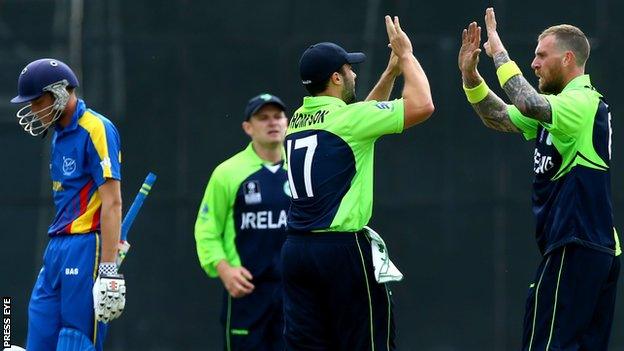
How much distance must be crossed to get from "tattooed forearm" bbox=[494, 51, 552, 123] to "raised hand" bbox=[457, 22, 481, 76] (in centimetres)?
39

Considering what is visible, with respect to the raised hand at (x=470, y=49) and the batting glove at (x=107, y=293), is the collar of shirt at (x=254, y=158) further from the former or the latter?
the raised hand at (x=470, y=49)

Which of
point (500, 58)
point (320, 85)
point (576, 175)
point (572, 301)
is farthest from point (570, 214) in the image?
point (320, 85)

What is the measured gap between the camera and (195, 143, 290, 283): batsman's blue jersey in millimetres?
8477

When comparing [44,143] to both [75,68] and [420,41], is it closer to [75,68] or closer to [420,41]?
[75,68]

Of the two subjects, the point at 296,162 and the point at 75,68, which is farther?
the point at 75,68

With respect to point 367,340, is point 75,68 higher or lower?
higher

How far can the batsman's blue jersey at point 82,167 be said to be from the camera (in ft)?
23.6

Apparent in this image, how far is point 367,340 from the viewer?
263 inches

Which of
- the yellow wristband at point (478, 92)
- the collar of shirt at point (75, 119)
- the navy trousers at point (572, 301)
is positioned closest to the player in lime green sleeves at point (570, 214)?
the navy trousers at point (572, 301)

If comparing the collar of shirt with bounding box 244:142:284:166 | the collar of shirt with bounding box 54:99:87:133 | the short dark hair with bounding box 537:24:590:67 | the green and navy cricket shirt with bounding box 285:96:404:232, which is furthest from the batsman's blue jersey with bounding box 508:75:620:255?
Result: the collar of shirt with bounding box 54:99:87:133

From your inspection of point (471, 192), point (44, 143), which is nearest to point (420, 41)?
point (471, 192)

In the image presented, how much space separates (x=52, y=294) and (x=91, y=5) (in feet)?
10.9

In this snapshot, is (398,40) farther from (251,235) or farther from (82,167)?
(251,235)

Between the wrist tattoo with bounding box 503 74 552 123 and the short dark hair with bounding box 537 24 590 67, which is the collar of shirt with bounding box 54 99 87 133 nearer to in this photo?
the wrist tattoo with bounding box 503 74 552 123
